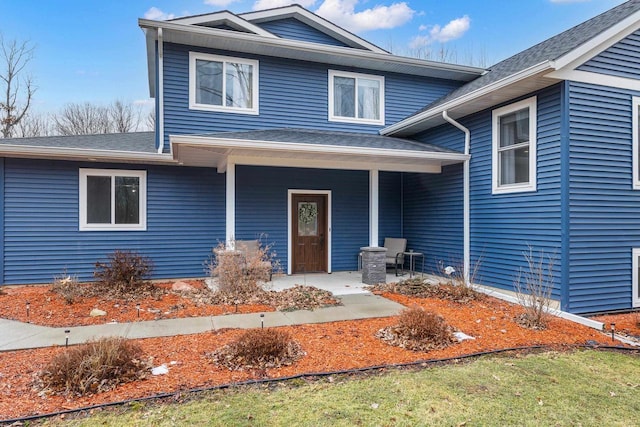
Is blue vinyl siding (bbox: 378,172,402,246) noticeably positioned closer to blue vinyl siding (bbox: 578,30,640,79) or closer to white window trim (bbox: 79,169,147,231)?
blue vinyl siding (bbox: 578,30,640,79)

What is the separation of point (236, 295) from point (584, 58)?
22.8ft

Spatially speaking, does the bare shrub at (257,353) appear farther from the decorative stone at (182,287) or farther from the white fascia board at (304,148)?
the white fascia board at (304,148)

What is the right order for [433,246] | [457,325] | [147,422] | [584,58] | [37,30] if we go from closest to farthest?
[147,422] → [457,325] → [584,58] → [433,246] → [37,30]

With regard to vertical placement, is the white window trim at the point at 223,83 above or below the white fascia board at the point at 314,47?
below

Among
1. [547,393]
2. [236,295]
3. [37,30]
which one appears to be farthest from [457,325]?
[37,30]

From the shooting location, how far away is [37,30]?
19.0 m

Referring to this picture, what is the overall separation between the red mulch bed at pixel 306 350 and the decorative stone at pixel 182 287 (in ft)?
9.85

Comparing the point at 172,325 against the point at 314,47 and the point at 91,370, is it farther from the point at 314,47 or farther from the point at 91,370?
the point at 314,47

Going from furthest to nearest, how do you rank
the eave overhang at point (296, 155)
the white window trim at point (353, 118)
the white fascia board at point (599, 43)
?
the white window trim at point (353, 118) → the eave overhang at point (296, 155) → the white fascia board at point (599, 43)

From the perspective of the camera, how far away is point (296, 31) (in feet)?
33.6

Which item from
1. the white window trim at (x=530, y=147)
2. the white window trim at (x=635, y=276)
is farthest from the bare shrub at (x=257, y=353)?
the white window trim at (x=635, y=276)

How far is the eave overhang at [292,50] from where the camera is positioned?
8.31 metres

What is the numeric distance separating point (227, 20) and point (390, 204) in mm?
6248

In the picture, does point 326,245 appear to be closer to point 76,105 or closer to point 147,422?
point 147,422
